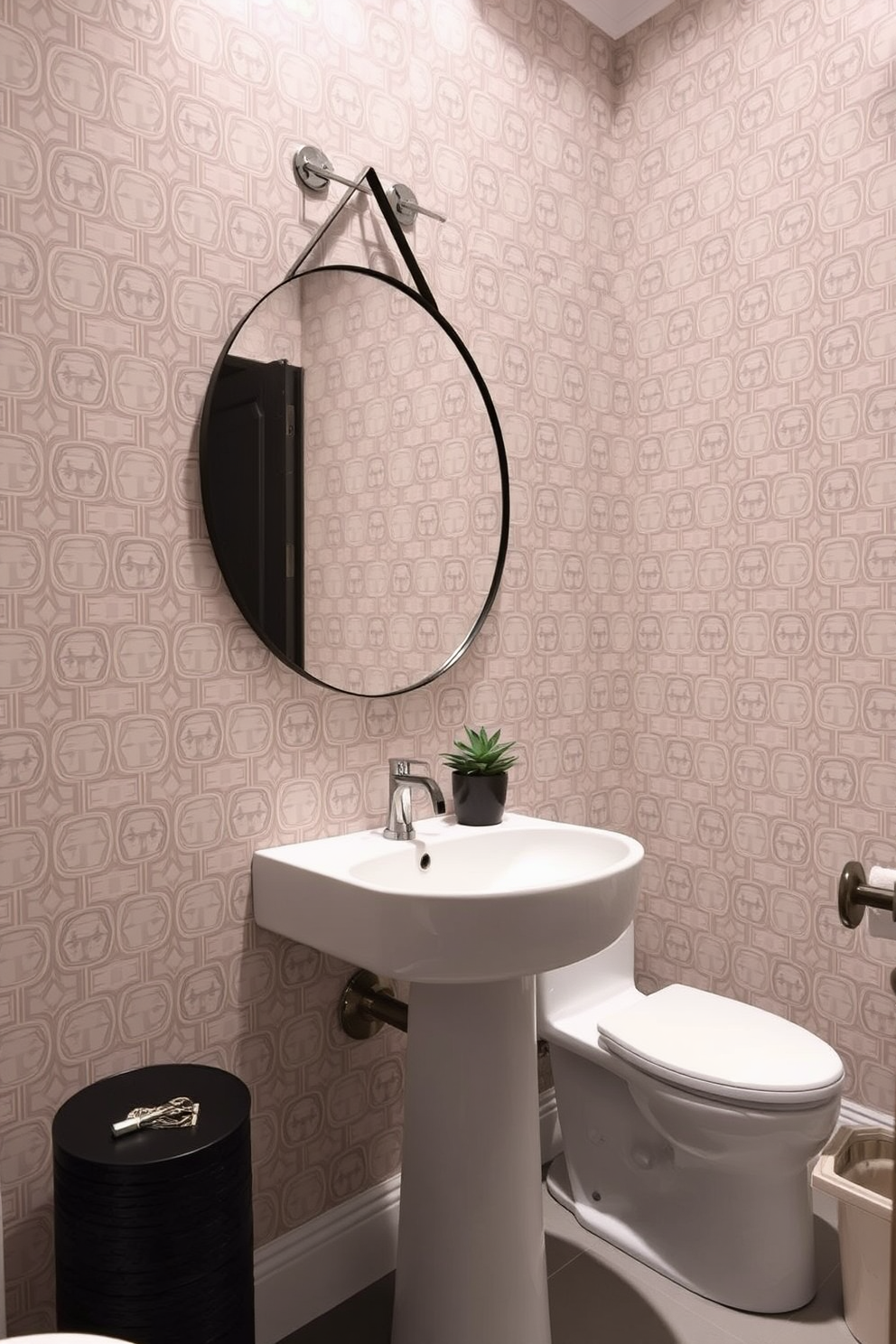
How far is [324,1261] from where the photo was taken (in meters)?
1.64

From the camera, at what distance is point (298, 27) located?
1.61 metres

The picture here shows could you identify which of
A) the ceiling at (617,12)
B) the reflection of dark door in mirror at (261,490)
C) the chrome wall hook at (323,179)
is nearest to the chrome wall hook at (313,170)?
the chrome wall hook at (323,179)

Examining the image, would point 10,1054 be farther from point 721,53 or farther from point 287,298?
point 721,53

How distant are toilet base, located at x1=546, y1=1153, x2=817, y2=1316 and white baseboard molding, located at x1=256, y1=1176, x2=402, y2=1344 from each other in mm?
399

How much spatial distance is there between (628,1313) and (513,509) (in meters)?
1.54

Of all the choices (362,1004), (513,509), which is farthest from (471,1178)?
(513,509)

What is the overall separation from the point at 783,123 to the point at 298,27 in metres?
1.06

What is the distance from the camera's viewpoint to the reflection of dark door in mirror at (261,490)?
149 cm

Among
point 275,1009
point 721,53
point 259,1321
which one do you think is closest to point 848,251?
point 721,53

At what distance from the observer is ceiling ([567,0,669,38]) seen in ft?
7.24

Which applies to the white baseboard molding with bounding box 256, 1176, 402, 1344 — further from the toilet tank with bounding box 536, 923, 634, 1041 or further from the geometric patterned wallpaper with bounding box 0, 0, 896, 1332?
the toilet tank with bounding box 536, 923, 634, 1041

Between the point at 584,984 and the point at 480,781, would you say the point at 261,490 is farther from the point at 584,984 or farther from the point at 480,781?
the point at 584,984

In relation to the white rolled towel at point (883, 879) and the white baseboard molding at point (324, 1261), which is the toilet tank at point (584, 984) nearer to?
the white baseboard molding at point (324, 1261)

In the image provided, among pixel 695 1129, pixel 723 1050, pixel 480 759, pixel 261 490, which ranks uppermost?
pixel 261 490
